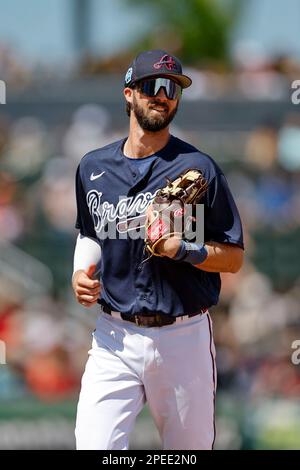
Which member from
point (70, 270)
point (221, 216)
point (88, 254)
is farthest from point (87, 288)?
point (70, 270)

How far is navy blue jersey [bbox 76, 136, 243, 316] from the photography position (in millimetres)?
4082

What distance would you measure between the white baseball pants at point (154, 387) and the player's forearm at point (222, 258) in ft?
0.83

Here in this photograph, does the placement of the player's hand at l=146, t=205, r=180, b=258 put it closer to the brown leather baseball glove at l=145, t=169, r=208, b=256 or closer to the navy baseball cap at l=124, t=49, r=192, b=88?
the brown leather baseball glove at l=145, t=169, r=208, b=256

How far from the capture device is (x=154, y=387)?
4121 mm

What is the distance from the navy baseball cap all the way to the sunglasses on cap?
20mm

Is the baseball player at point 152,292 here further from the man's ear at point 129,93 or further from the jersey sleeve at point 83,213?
the jersey sleeve at point 83,213

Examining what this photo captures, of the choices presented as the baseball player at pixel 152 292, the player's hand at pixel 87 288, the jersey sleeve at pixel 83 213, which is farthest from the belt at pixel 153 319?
the jersey sleeve at pixel 83 213

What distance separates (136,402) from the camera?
4.14 meters

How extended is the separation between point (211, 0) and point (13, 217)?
492 inches

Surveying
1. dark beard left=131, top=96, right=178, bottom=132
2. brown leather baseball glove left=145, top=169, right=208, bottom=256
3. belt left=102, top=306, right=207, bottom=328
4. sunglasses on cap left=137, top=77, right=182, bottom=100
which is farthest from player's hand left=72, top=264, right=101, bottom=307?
sunglasses on cap left=137, top=77, right=182, bottom=100

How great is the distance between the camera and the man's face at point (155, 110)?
4.05 m
